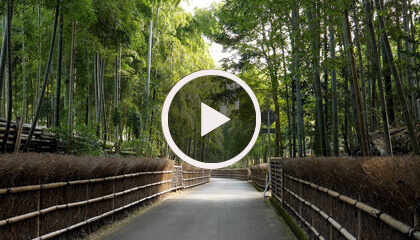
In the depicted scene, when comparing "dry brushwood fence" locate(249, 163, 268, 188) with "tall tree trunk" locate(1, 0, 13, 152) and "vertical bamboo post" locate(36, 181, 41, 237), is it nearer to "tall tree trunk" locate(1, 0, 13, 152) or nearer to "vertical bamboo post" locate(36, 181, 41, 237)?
"tall tree trunk" locate(1, 0, 13, 152)

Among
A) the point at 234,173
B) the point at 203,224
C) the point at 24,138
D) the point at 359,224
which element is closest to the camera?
the point at 359,224

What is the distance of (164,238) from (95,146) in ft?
14.1

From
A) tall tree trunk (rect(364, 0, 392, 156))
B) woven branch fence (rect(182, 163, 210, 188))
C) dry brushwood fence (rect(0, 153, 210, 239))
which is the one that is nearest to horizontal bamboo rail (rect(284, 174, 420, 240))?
tall tree trunk (rect(364, 0, 392, 156))

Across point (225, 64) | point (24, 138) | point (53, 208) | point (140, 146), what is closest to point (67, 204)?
point (53, 208)

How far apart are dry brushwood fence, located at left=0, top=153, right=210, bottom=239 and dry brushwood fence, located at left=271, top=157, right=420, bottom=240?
8.82ft

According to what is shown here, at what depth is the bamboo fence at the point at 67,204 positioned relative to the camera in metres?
3.49

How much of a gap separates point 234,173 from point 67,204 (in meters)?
31.2

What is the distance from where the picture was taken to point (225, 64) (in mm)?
16844

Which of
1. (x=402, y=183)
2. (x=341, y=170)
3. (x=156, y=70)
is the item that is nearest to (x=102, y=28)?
(x=156, y=70)

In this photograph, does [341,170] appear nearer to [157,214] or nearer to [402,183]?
[402,183]

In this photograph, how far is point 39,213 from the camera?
3.84 metres

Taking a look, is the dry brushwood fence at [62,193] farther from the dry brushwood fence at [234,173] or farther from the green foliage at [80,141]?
the dry brushwood fence at [234,173]

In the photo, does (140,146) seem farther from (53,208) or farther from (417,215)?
(417,215)

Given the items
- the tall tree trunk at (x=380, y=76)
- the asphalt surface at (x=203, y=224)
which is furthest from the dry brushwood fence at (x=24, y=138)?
the tall tree trunk at (x=380, y=76)
